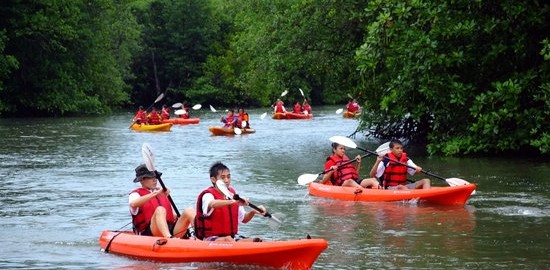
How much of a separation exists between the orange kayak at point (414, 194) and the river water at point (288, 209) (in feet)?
0.53

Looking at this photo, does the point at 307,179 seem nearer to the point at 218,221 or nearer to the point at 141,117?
the point at 218,221

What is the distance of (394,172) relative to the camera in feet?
52.2

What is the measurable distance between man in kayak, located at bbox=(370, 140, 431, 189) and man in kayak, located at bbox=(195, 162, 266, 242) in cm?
546

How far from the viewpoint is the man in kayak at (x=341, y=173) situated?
1600 cm

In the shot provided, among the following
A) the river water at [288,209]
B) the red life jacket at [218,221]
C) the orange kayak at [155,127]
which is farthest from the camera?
the orange kayak at [155,127]

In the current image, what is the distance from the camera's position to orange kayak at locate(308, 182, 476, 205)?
49.4 ft

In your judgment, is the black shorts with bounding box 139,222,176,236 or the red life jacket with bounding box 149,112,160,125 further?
the red life jacket with bounding box 149,112,160,125

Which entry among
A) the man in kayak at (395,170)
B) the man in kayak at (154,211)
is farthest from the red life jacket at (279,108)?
the man in kayak at (154,211)

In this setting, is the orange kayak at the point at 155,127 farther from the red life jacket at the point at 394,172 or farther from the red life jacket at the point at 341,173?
the red life jacket at the point at 394,172

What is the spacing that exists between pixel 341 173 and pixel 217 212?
20.9 ft

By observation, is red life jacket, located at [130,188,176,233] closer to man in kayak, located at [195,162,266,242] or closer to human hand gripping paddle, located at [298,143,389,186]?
man in kayak, located at [195,162,266,242]

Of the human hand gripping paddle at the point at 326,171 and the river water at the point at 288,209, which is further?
the human hand gripping paddle at the point at 326,171

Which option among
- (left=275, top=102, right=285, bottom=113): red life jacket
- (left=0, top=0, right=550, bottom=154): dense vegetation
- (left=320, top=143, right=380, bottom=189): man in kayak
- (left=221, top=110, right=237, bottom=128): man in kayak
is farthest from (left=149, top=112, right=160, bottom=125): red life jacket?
(left=320, top=143, right=380, bottom=189): man in kayak

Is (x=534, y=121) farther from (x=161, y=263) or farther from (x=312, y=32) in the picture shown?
(x=161, y=263)
